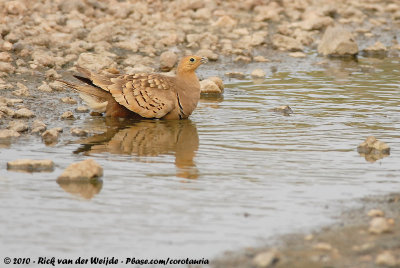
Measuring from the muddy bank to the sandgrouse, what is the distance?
170 inches

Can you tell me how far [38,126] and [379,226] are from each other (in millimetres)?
4730

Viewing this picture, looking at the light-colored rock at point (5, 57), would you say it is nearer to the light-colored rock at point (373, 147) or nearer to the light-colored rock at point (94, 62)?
the light-colored rock at point (94, 62)

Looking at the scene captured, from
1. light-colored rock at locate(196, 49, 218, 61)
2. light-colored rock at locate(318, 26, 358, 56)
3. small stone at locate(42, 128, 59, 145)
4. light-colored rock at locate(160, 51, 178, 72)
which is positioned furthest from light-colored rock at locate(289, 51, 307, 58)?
small stone at locate(42, 128, 59, 145)

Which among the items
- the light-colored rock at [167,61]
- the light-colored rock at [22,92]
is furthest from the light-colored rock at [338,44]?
the light-colored rock at [22,92]

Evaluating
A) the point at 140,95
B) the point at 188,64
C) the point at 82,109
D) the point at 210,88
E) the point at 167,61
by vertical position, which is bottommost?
the point at 82,109

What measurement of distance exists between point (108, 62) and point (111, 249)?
25.0 feet

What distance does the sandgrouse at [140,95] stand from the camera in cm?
1012

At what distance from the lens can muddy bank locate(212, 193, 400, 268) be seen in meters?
5.27

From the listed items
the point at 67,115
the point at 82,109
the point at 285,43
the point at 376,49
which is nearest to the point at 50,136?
the point at 67,115

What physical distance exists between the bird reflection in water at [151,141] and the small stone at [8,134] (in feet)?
2.39

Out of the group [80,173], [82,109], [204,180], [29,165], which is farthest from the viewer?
[82,109]

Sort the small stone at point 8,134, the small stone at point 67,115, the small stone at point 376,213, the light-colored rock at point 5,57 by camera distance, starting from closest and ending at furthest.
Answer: the small stone at point 376,213 → the small stone at point 8,134 → the small stone at point 67,115 → the light-colored rock at point 5,57

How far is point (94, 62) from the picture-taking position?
12.7 meters

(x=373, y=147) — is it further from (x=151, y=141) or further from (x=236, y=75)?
(x=236, y=75)
